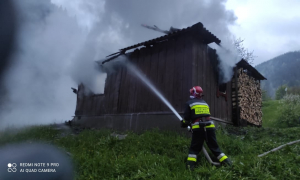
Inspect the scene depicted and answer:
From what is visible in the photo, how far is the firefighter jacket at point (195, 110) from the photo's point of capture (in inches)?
186

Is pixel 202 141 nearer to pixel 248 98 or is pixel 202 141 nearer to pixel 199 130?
pixel 199 130

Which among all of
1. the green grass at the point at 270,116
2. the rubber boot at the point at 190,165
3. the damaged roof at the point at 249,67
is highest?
the damaged roof at the point at 249,67

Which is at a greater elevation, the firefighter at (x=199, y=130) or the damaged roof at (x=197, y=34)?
the damaged roof at (x=197, y=34)

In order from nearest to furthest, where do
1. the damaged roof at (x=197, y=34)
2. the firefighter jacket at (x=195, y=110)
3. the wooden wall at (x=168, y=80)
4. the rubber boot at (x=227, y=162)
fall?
the rubber boot at (x=227, y=162) → the firefighter jacket at (x=195, y=110) → the damaged roof at (x=197, y=34) → the wooden wall at (x=168, y=80)

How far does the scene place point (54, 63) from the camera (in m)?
13.0

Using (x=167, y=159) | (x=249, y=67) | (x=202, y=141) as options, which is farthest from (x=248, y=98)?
(x=167, y=159)

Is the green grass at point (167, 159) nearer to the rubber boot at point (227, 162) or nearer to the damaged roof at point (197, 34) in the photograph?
the rubber boot at point (227, 162)

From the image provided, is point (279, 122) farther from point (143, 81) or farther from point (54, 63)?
point (54, 63)

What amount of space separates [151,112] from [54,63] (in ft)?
26.0

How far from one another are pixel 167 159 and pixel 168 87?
3720 millimetres

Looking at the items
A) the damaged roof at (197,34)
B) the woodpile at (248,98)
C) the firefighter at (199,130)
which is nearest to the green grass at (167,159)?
the firefighter at (199,130)

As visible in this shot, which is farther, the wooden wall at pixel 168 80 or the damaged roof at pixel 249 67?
the damaged roof at pixel 249 67

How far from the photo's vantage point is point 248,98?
36.4 ft

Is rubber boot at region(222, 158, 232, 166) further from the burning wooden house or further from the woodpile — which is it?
the woodpile
